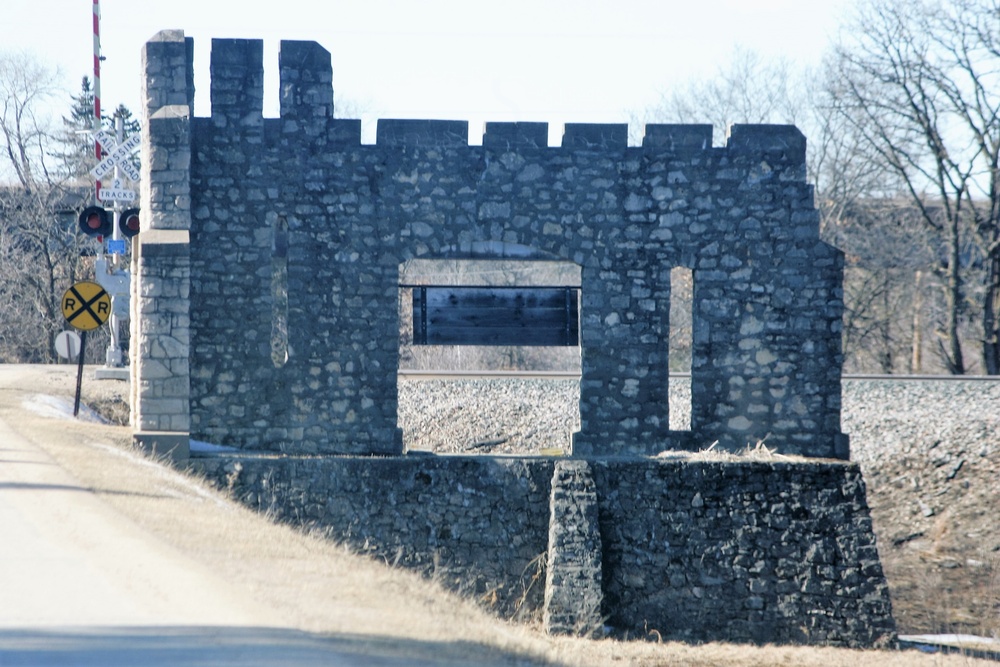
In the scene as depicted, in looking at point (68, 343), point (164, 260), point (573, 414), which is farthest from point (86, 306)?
point (573, 414)

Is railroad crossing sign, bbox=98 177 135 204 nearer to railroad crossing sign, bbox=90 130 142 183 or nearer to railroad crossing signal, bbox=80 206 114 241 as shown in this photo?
railroad crossing sign, bbox=90 130 142 183

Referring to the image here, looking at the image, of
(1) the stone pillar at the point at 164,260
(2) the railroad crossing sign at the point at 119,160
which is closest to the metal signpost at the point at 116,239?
(2) the railroad crossing sign at the point at 119,160

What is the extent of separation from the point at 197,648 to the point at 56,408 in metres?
10.1

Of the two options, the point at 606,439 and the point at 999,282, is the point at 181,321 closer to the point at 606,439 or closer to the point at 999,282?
the point at 606,439

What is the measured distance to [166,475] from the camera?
11.4 m

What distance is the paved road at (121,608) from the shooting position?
601 cm

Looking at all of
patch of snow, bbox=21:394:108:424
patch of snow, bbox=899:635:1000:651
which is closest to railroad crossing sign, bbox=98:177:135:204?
patch of snow, bbox=21:394:108:424

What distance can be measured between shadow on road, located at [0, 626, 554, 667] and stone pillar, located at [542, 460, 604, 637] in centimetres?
494

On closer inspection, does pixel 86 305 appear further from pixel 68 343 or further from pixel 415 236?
pixel 415 236

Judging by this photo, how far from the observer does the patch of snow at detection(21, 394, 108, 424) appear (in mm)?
14555

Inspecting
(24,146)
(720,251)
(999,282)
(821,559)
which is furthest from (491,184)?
(24,146)

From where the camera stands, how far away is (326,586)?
8.31 meters

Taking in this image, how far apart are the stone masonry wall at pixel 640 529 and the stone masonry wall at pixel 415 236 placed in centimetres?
99

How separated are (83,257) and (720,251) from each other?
24221 millimetres
